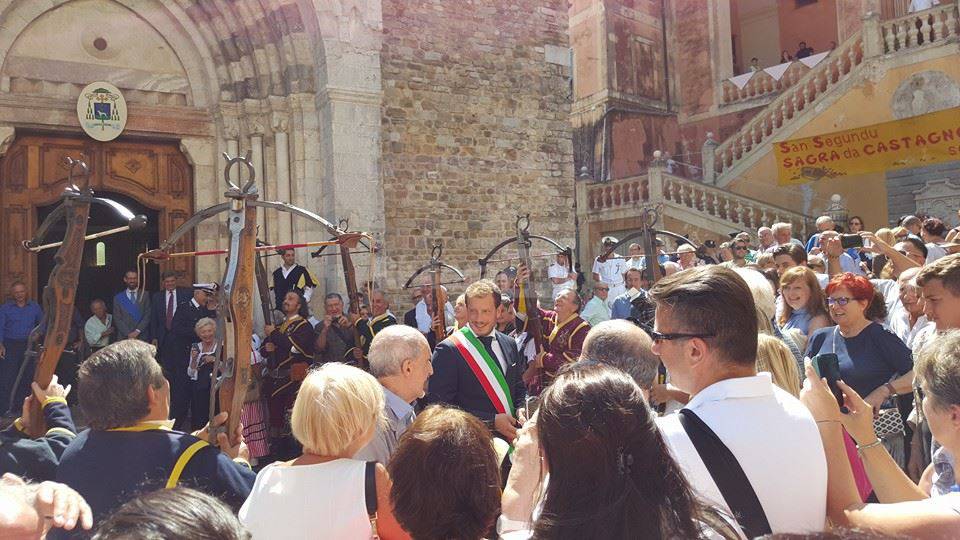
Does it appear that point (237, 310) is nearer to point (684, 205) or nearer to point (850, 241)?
point (850, 241)

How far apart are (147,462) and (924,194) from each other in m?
14.5

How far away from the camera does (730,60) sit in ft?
66.8

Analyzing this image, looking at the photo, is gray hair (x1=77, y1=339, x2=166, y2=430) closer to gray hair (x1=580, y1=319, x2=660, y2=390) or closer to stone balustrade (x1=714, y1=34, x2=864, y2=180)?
gray hair (x1=580, y1=319, x2=660, y2=390)

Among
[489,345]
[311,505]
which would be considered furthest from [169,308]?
[311,505]

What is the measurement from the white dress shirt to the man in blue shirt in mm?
8481

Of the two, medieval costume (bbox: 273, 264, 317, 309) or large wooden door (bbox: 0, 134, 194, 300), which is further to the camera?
medieval costume (bbox: 273, 264, 317, 309)

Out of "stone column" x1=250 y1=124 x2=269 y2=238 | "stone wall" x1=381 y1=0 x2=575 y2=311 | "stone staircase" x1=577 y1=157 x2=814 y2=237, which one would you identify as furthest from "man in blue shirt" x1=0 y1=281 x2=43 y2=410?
"stone staircase" x1=577 y1=157 x2=814 y2=237

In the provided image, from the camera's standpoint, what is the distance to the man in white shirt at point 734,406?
187 centimetres

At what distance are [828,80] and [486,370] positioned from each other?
13.3m

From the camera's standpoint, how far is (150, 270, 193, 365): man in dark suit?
30.4 feet

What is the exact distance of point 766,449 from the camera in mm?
1896

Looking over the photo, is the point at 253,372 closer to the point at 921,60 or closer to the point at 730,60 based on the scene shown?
the point at 921,60

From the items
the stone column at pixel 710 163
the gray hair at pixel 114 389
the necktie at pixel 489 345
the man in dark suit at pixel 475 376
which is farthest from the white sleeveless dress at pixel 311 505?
the stone column at pixel 710 163

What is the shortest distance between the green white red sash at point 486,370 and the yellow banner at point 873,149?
1199cm
